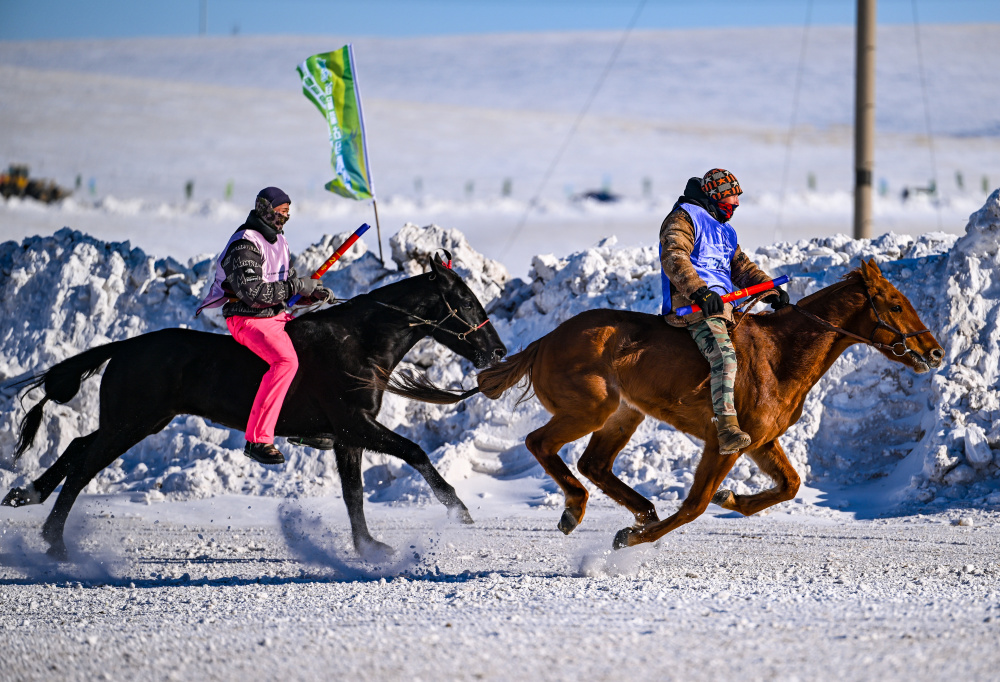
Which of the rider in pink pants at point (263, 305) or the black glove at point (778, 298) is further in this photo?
the rider in pink pants at point (263, 305)

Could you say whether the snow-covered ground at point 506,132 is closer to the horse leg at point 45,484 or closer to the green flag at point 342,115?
the green flag at point 342,115

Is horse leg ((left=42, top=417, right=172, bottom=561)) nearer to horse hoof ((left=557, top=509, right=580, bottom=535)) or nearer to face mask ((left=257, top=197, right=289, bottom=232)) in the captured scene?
face mask ((left=257, top=197, right=289, bottom=232))

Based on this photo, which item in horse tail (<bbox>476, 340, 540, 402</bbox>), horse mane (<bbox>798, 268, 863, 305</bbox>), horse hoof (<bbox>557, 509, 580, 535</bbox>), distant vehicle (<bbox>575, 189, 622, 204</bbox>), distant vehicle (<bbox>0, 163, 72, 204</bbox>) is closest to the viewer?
horse mane (<bbox>798, 268, 863, 305</bbox>)

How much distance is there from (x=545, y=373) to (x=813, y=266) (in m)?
4.75

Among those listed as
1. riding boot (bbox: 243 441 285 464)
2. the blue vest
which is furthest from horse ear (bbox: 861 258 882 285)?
riding boot (bbox: 243 441 285 464)

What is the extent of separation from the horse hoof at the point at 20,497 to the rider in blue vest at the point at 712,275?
15.5 feet

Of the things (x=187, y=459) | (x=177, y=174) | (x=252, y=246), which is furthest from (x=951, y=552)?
(x=177, y=174)

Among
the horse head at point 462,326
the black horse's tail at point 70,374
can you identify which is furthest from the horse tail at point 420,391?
the black horse's tail at point 70,374

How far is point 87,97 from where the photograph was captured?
47875 mm

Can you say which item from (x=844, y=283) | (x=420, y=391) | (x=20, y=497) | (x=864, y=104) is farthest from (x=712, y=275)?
(x=864, y=104)

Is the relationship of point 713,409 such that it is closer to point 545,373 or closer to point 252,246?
point 545,373

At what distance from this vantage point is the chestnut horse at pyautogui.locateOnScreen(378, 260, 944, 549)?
6098 mm

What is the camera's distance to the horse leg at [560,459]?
6398 mm

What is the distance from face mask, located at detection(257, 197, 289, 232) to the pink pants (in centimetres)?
69
